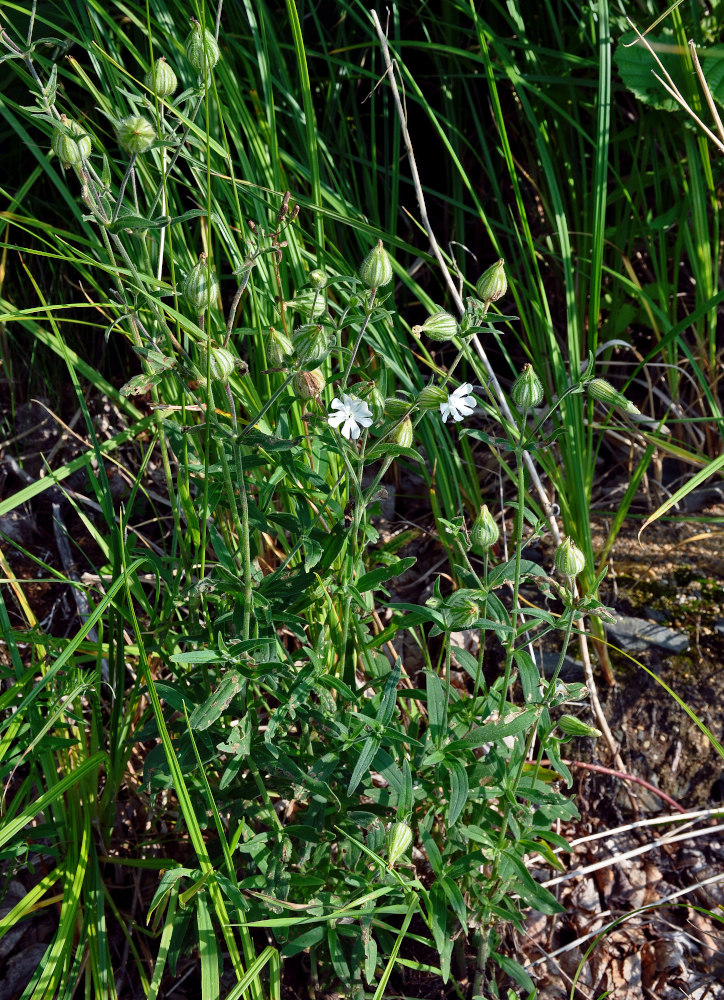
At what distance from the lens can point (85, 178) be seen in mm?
1120

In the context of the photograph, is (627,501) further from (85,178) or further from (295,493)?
(85,178)

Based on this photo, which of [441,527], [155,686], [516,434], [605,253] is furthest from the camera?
[605,253]

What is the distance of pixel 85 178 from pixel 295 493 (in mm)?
578

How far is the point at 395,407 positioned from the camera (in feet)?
4.28

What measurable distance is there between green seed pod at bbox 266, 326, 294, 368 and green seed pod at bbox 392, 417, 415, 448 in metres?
0.20

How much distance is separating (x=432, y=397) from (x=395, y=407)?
107 millimetres

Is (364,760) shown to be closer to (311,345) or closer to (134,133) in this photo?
(311,345)

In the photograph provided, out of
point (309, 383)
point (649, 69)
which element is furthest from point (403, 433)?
point (649, 69)

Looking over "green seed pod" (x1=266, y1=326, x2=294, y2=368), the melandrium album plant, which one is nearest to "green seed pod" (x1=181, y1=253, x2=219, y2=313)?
the melandrium album plant

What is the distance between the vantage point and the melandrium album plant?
125 cm

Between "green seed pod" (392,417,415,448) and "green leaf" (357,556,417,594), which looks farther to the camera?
"green leaf" (357,556,417,594)

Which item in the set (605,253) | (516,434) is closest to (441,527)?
(516,434)

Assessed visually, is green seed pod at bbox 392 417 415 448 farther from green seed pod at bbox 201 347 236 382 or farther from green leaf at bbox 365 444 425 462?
green seed pod at bbox 201 347 236 382

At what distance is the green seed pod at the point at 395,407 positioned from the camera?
1288 mm
